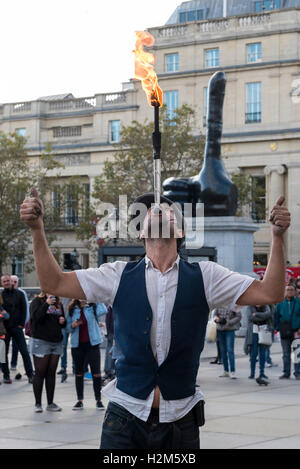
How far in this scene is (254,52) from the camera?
55.9 m

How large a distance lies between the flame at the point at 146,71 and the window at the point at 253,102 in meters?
49.8

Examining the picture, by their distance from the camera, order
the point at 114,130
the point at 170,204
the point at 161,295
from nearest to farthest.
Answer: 1. the point at 161,295
2. the point at 170,204
3. the point at 114,130

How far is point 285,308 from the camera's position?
16.7 meters

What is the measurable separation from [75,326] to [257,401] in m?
2.87

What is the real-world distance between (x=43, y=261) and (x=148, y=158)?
4183 centimetres

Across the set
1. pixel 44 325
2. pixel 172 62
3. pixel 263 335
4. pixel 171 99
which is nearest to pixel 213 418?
pixel 44 325

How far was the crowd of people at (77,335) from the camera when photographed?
11.9 meters

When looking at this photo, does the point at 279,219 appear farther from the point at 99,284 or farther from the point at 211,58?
the point at 211,58

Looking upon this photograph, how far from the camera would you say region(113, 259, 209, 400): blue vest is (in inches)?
175

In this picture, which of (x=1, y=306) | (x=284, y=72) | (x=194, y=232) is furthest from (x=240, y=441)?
(x=284, y=72)

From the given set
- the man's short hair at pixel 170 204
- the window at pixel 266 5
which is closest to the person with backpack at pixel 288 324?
the man's short hair at pixel 170 204

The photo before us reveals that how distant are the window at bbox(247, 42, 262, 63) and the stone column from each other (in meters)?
6.71

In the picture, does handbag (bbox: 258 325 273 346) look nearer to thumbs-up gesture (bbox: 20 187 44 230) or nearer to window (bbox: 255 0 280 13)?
thumbs-up gesture (bbox: 20 187 44 230)

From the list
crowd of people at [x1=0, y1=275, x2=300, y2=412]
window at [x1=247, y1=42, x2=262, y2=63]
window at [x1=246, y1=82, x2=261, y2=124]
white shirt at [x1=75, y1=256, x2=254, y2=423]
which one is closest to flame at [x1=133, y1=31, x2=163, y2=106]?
white shirt at [x1=75, y1=256, x2=254, y2=423]
